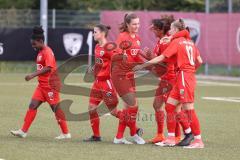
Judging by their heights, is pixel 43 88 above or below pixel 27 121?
above

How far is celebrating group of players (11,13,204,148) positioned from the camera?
41.2 ft

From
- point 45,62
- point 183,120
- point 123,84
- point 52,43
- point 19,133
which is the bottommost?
point 52,43

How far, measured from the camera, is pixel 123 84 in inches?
519

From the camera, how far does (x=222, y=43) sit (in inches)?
1261

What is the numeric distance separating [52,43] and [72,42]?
0.81 metres

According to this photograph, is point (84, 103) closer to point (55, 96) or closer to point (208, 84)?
point (55, 96)

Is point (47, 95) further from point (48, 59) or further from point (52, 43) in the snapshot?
point (52, 43)

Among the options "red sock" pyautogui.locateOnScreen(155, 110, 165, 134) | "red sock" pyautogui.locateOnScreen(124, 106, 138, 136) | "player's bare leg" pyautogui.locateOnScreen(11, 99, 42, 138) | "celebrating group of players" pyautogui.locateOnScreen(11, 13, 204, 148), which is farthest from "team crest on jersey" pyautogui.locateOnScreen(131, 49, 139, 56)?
"player's bare leg" pyautogui.locateOnScreen(11, 99, 42, 138)

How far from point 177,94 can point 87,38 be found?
21100 millimetres

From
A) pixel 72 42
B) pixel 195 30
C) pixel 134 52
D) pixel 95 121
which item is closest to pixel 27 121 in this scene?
pixel 95 121

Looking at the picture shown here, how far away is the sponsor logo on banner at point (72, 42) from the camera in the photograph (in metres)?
33.2

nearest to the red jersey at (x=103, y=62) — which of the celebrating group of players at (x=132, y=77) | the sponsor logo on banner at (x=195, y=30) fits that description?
the celebrating group of players at (x=132, y=77)

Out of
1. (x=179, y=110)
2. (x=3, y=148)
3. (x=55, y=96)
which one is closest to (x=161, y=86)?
(x=179, y=110)

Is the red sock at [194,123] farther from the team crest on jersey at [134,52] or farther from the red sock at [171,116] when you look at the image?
the team crest on jersey at [134,52]
